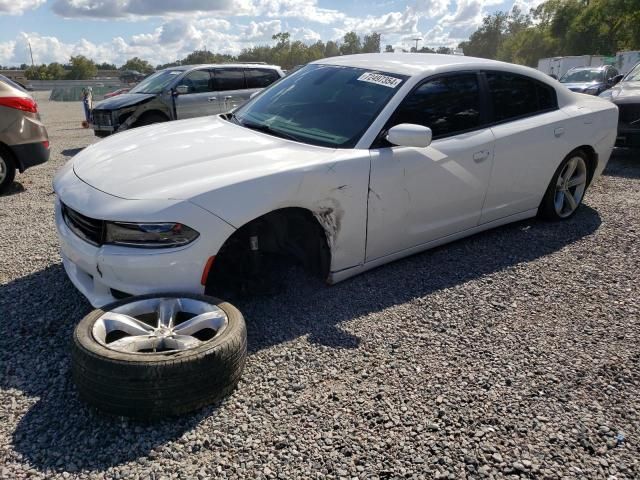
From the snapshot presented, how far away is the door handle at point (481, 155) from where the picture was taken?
154 inches

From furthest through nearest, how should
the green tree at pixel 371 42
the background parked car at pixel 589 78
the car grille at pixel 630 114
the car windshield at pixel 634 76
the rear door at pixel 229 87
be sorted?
the green tree at pixel 371 42
the background parked car at pixel 589 78
the rear door at pixel 229 87
the car windshield at pixel 634 76
the car grille at pixel 630 114

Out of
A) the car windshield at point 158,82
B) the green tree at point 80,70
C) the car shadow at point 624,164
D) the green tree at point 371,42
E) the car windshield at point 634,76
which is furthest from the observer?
the green tree at point 371,42

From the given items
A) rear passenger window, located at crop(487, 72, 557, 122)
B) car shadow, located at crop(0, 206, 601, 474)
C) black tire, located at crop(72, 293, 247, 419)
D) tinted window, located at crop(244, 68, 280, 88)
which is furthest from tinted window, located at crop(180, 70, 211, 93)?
black tire, located at crop(72, 293, 247, 419)

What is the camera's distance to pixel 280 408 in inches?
96.3

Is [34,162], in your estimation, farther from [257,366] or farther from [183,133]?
[257,366]

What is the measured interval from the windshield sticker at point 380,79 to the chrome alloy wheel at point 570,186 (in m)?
2.12

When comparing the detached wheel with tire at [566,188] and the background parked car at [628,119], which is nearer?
the detached wheel with tire at [566,188]

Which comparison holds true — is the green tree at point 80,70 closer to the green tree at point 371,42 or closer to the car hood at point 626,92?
the green tree at point 371,42

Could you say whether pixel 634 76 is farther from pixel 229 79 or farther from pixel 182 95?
pixel 182 95

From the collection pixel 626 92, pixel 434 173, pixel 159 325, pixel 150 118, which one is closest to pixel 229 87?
pixel 150 118

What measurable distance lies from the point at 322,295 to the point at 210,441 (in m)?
1.50

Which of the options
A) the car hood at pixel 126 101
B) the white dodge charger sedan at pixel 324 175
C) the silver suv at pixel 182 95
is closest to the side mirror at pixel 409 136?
the white dodge charger sedan at pixel 324 175

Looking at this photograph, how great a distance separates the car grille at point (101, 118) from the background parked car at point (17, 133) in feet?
11.2

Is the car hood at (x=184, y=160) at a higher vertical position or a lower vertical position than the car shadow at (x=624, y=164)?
higher
